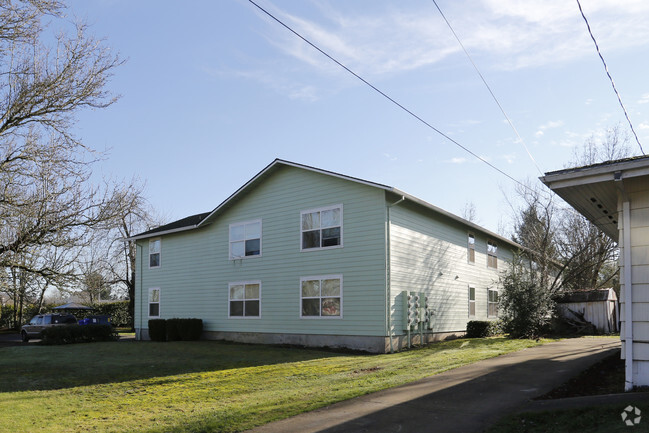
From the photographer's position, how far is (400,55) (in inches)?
517

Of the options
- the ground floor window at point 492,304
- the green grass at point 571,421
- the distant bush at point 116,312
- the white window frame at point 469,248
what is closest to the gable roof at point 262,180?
the white window frame at point 469,248

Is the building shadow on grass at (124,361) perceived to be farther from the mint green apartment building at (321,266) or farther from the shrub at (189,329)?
the mint green apartment building at (321,266)

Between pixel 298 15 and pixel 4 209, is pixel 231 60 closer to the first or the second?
pixel 298 15

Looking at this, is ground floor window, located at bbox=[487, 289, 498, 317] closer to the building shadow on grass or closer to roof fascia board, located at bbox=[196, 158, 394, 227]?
the building shadow on grass

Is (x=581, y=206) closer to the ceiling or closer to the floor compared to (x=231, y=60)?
closer to the floor

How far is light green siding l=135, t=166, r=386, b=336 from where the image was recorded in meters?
17.8

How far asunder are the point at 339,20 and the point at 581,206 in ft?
21.0

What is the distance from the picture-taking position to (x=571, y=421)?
670cm

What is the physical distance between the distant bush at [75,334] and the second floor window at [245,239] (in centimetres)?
809

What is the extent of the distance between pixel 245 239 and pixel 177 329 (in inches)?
211

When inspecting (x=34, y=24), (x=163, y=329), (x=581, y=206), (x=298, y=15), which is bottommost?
(x=163, y=329)

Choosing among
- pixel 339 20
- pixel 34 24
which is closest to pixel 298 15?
pixel 339 20

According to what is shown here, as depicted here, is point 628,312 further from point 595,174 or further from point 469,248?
point 469,248

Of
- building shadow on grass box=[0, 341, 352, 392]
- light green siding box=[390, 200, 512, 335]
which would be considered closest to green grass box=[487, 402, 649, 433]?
building shadow on grass box=[0, 341, 352, 392]
